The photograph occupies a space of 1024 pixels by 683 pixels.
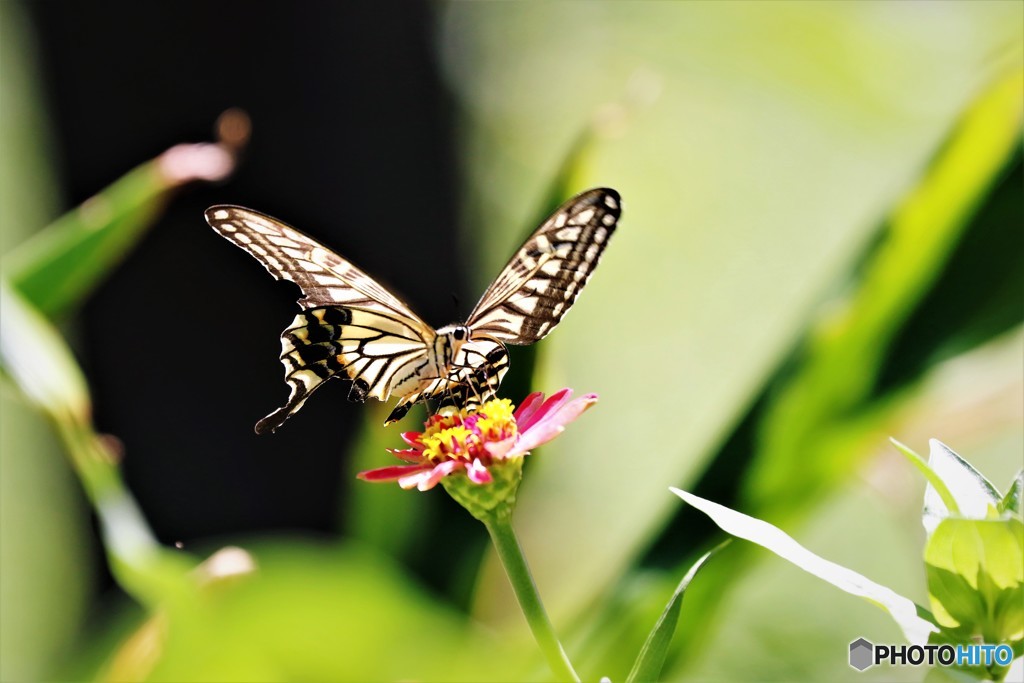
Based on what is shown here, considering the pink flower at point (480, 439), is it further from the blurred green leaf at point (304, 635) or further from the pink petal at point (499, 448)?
the blurred green leaf at point (304, 635)

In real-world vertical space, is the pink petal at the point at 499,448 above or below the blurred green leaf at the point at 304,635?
above

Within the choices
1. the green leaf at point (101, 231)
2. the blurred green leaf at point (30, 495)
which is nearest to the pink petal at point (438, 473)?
the green leaf at point (101, 231)

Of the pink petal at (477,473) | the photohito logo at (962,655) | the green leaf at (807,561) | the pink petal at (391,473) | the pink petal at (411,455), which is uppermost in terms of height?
the green leaf at (807,561)

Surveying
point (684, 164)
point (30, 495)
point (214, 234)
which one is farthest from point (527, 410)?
point (684, 164)

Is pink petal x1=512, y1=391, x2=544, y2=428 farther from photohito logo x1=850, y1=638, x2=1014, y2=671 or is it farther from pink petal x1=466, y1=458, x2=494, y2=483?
photohito logo x1=850, y1=638, x2=1014, y2=671

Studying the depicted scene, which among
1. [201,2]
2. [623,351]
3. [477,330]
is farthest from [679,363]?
[477,330]

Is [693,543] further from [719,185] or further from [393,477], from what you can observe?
[719,185]

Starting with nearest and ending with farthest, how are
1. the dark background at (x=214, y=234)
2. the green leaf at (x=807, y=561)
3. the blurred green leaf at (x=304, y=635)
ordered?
the green leaf at (x=807, y=561) < the blurred green leaf at (x=304, y=635) < the dark background at (x=214, y=234)

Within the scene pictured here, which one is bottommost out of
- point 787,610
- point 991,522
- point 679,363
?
point 787,610

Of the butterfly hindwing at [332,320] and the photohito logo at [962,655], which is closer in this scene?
the photohito logo at [962,655]
